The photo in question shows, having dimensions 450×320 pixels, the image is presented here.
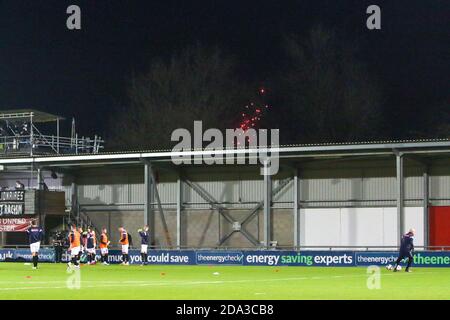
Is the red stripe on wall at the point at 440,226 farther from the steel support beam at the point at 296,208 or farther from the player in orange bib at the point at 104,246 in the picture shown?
the player in orange bib at the point at 104,246

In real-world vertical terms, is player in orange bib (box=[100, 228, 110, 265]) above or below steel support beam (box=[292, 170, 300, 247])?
below

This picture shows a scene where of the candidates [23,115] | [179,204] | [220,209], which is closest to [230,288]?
[220,209]

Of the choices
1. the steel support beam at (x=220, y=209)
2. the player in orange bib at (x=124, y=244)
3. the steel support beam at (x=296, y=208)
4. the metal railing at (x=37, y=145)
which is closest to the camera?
the player in orange bib at (x=124, y=244)

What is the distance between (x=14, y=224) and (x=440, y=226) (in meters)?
25.3

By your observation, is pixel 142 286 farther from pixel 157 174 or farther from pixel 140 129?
pixel 140 129

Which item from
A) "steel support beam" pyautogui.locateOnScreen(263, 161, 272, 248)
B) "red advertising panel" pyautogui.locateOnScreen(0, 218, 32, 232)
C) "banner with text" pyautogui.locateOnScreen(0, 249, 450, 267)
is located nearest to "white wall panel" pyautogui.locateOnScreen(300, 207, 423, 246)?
"steel support beam" pyautogui.locateOnScreen(263, 161, 272, 248)

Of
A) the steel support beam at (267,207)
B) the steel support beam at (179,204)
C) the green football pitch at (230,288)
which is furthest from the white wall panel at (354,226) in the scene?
the green football pitch at (230,288)

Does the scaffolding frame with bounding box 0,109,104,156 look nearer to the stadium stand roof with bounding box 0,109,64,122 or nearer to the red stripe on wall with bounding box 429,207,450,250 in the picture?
the stadium stand roof with bounding box 0,109,64,122

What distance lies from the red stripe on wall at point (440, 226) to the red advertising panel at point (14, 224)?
2384 cm

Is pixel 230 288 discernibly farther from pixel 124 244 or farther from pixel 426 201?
pixel 426 201

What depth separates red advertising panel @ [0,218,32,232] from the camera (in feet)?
189

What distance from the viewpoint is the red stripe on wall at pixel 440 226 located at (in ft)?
167

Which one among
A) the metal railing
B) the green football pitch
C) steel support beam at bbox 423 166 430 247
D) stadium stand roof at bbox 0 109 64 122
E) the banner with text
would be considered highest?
stadium stand roof at bbox 0 109 64 122

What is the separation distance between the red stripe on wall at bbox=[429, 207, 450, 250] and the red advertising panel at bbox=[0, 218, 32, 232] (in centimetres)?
2384
